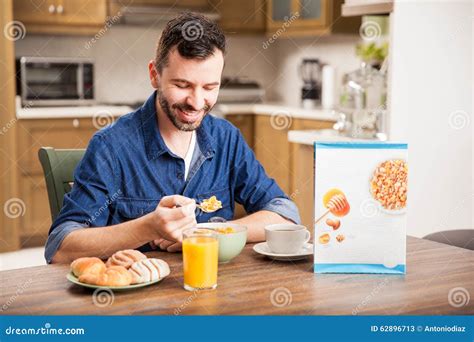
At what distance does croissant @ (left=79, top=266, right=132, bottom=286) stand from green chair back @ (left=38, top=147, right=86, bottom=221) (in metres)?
0.63

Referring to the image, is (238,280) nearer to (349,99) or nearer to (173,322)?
(173,322)

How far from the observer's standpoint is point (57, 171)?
5.85ft

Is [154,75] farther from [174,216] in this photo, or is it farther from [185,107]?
[174,216]

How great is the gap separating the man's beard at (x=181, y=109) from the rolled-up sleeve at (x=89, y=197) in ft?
0.55

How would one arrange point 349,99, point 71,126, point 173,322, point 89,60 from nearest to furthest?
point 173,322 < point 349,99 < point 71,126 < point 89,60

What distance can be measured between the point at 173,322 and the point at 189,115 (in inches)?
23.8

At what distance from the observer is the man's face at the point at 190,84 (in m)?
1.48

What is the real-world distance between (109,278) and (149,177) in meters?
0.54

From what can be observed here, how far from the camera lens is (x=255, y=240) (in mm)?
1562

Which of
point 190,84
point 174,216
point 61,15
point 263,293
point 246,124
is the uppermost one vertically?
point 61,15

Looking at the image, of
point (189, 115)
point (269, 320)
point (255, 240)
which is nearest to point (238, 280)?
point (269, 320)

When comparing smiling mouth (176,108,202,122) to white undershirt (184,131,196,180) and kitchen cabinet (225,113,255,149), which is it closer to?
white undershirt (184,131,196,180)

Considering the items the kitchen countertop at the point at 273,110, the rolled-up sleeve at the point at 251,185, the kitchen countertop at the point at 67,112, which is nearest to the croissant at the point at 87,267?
the rolled-up sleeve at the point at 251,185

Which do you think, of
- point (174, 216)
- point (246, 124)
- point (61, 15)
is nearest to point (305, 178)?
point (246, 124)
